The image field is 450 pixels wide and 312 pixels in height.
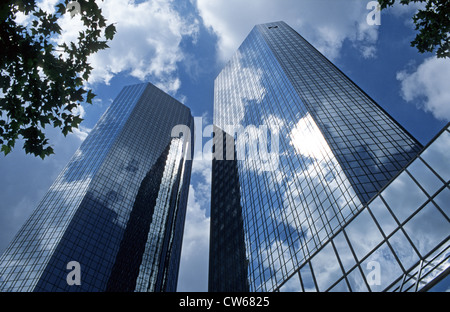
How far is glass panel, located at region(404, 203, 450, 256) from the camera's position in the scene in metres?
12.6

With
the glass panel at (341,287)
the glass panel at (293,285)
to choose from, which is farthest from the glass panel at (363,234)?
the glass panel at (293,285)

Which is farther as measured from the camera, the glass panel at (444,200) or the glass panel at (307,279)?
the glass panel at (307,279)

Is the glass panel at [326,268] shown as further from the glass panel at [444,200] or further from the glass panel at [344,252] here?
the glass panel at [444,200]

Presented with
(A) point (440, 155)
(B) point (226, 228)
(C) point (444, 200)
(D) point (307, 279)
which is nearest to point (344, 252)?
(D) point (307, 279)

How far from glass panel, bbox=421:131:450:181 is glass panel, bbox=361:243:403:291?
4.46 metres

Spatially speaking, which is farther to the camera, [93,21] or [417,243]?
[417,243]

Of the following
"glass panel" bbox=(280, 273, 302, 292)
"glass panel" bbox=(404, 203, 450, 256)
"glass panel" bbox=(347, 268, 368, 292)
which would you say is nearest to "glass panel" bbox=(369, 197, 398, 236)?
"glass panel" bbox=(404, 203, 450, 256)

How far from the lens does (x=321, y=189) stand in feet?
161

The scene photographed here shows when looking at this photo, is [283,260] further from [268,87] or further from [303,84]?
[268,87]

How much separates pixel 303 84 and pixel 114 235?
78.3 m

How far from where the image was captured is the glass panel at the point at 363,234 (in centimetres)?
1522

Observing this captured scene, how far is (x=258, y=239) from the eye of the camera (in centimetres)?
6225

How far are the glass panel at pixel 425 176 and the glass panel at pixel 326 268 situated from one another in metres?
5.92
